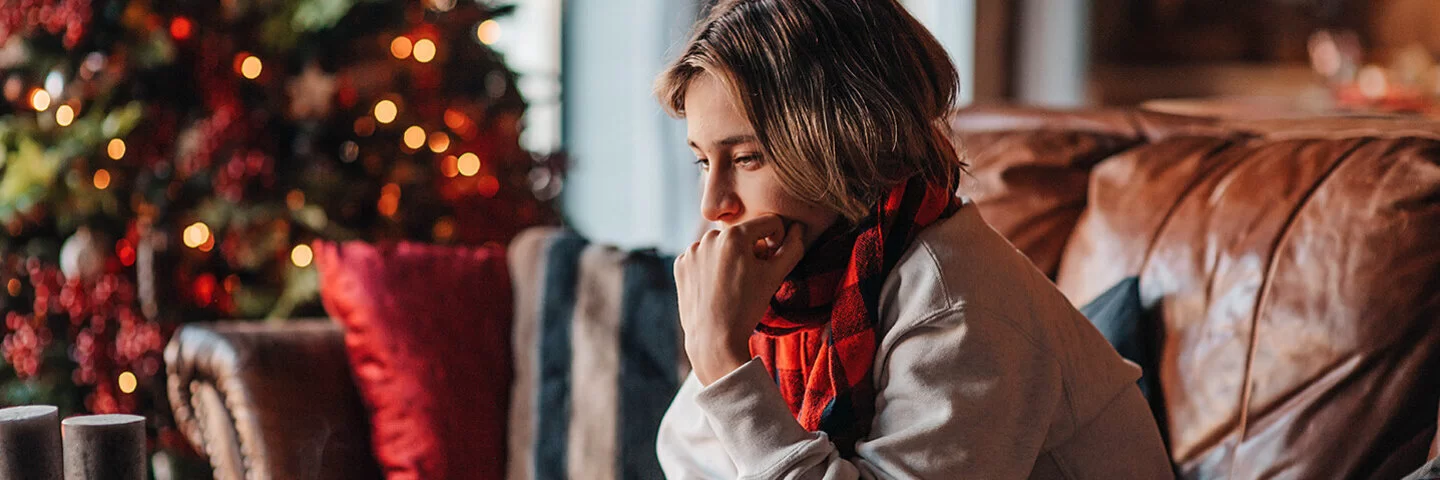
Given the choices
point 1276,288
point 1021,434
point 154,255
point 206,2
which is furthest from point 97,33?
point 1276,288

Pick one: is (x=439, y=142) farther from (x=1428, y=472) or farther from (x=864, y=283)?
(x=1428, y=472)

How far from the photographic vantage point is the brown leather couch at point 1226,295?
1.14m

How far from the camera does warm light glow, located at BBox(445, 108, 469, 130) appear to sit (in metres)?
2.09

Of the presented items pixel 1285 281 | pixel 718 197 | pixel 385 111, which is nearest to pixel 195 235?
pixel 385 111

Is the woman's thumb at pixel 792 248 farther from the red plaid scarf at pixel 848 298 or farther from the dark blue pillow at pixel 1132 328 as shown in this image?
the dark blue pillow at pixel 1132 328

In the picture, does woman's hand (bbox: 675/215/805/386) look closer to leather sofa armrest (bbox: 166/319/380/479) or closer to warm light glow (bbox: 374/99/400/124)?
leather sofa armrest (bbox: 166/319/380/479)

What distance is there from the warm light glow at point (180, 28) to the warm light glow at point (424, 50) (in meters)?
0.36

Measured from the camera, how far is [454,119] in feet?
6.88

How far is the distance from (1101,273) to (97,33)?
155 centimetres

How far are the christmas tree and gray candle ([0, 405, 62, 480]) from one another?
0.90 meters

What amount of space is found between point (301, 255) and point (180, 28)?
1.34 feet

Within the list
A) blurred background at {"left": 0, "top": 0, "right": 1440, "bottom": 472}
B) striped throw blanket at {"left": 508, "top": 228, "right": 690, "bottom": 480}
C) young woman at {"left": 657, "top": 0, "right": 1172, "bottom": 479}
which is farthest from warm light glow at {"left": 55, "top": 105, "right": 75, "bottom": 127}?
young woman at {"left": 657, "top": 0, "right": 1172, "bottom": 479}

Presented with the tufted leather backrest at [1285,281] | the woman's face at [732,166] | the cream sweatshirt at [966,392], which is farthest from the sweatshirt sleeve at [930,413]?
the tufted leather backrest at [1285,281]

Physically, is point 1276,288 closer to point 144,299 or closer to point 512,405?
point 512,405
